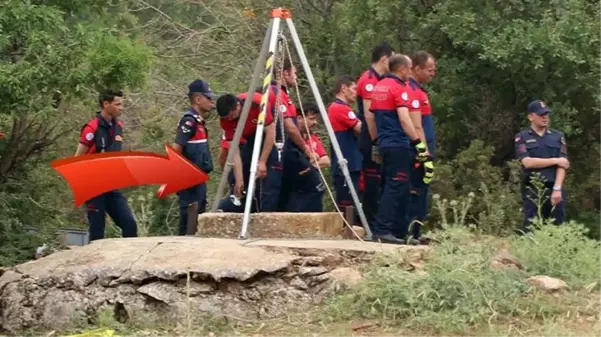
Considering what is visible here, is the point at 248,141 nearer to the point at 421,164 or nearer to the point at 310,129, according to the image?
the point at 310,129

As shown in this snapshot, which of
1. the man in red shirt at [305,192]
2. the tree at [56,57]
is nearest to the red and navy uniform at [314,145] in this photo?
the man in red shirt at [305,192]

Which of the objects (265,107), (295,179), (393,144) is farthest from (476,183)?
(265,107)

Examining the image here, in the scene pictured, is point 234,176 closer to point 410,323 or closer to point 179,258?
point 179,258

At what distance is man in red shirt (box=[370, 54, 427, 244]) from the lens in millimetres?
9180

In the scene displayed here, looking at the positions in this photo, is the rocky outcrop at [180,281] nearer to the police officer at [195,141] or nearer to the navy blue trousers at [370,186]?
the police officer at [195,141]

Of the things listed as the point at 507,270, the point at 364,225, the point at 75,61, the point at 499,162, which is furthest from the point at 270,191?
the point at 499,162

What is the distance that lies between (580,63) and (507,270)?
6.46m

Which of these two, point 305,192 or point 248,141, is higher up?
point 248,141

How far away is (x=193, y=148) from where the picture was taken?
403 inches

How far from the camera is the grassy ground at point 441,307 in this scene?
23.4ft

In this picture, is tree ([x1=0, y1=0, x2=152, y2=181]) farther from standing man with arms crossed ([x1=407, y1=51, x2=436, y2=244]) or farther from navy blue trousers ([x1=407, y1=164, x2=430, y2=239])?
navy blue trousers ([x1=407, y1=164, x2=430, y2=239])

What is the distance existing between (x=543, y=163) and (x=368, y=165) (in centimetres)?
159

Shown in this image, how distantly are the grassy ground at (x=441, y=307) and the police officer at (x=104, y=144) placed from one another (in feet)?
8.70

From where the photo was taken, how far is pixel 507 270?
25.9 feet
